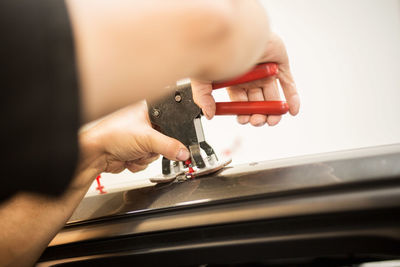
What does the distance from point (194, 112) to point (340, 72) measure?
0.91 m

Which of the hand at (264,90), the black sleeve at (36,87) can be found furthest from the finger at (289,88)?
the black sleeve at (36,87)

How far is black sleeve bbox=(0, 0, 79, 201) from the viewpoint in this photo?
23 cm

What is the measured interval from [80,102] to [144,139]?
466mm

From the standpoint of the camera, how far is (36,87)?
0.23 metres

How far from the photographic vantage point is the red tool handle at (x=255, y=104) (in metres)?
0.66

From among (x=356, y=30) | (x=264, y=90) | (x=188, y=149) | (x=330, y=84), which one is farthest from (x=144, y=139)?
(x=356, y=30)

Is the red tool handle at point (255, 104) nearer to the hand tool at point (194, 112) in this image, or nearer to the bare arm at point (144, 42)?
the hand tool at point (194, 112)

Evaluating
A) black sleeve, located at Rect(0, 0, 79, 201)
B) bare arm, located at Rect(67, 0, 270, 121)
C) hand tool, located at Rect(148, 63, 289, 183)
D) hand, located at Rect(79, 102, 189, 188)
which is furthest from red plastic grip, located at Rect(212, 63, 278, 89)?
black sleeve, located at Rect(0, 0, 79, 201)

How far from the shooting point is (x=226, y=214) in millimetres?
494

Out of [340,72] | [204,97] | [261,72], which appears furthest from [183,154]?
[340,72]

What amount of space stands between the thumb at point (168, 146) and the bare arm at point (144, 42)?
40 cm

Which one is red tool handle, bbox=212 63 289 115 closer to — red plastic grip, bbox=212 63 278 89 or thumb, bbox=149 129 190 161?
red plastic grip, bbox=212 63 278 89

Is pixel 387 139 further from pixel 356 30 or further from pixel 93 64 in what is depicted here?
pixel 93 64

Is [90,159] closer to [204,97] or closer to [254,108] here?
[204,97]
